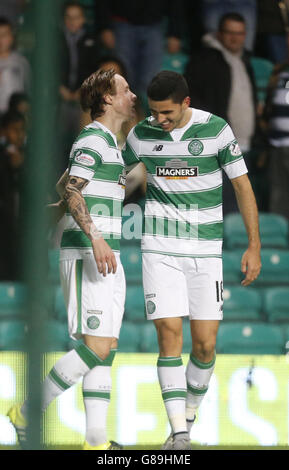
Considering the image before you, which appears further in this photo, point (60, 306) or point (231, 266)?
point (231, 266)

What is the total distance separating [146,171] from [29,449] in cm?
105

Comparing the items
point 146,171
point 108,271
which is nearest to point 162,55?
point 146,171

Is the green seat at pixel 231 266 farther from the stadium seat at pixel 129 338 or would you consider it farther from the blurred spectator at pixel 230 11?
the blurred spectator at pixel 230 11

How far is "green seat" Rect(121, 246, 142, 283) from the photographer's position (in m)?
3.10

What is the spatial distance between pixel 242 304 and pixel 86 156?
41.6 inches

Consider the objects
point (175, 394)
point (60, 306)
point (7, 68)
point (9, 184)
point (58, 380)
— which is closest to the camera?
point (58, 380)

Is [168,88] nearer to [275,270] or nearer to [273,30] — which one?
[273,30]

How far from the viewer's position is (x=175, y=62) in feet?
10.5

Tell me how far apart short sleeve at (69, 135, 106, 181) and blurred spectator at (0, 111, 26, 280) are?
0.76ft

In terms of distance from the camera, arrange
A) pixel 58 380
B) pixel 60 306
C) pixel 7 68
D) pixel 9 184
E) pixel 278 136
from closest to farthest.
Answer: pixel 58 380, pixel 60 306, pixel 7 68, pixel 9 184, pixel 278 136

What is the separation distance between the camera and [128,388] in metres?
2.99

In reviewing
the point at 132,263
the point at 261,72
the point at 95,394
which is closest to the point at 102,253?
the point at 132,263
